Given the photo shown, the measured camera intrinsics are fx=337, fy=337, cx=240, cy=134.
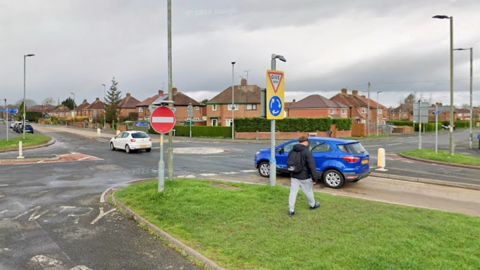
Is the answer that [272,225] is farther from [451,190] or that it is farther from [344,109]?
[344,109]

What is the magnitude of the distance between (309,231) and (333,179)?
570 centimetres

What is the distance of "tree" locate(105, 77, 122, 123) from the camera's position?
6775cm

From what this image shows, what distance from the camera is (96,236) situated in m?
6.03

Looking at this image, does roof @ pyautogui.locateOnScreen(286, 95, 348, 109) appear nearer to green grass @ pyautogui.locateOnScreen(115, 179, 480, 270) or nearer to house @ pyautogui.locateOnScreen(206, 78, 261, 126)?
house @ pyautogui.locateOnScreen(206, 78, 261, 126)

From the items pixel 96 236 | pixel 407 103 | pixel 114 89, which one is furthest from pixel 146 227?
pixel 407 103

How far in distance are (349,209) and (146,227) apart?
13.0ft

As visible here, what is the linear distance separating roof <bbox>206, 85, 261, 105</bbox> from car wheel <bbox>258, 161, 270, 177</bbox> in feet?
135

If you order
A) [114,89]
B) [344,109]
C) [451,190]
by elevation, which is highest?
[114,89]

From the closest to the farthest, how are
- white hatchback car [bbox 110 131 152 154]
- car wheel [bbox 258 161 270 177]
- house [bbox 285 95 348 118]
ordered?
car wheel [bbox 258 161 270 177] < white hatchback car [bbox 110 131 152 154] < house [bbox 285 95 348 118]

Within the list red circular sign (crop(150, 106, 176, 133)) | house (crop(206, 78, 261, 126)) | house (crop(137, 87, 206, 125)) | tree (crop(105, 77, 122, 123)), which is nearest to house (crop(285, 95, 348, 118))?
house (crop(206, 78, 261, 126))

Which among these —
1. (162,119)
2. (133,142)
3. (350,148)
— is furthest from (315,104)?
(162,119)

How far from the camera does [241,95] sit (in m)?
55.3

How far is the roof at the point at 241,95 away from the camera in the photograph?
178 feet

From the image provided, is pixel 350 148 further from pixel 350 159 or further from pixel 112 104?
pixel 112 104
